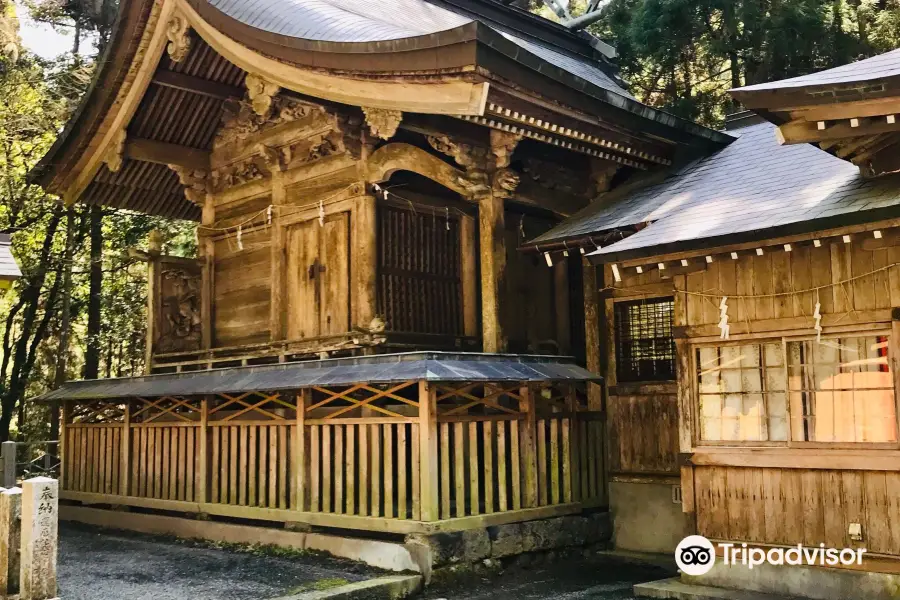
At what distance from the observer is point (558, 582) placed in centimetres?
861

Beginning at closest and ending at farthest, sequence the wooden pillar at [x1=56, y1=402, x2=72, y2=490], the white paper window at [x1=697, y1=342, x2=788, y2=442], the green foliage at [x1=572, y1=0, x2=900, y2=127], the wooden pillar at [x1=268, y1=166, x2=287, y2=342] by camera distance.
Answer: the white paper window at [x1=697, y1=342, x2=788, y2=442] → the wooden pillar at [x1=268, y1=166, x2=287, y2=342] → the wooden pillar at [x1=56, y1=402, x2=72, y2=490] → the green foliage at [x1=572, y1=0, x2=900, y2=127]

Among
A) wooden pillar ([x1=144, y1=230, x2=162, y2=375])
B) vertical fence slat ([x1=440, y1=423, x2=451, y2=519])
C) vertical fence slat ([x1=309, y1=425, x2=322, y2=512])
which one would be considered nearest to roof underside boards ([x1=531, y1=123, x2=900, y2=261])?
vertical fence slat ([x1=440, y1=423, x2=451, y2=519])

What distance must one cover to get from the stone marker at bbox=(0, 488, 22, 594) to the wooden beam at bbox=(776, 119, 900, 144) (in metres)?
6.72

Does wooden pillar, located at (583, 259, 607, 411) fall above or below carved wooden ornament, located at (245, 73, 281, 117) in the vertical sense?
below

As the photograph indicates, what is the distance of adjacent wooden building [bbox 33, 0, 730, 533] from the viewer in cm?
879

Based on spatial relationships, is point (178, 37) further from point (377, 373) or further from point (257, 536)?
point (257, 536)

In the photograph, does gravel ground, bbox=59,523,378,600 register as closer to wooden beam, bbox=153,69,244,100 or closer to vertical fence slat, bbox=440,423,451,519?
vertical fence slat, bbox=440,423,451,519

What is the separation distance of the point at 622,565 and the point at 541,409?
199cm

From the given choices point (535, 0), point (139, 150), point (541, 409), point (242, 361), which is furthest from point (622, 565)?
point (535, 0)

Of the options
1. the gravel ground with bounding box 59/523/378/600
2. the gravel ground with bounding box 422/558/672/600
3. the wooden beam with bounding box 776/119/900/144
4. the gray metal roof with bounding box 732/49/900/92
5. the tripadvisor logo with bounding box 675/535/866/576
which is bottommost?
the gravel ground with bounding box 422/558/672/600

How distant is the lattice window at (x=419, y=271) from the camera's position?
10508 mm

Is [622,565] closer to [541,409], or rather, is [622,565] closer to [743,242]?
[541,409]

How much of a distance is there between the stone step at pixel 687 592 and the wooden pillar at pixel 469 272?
159 inches

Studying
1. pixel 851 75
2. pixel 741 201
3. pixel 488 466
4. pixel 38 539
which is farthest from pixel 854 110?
pixel 38 539
